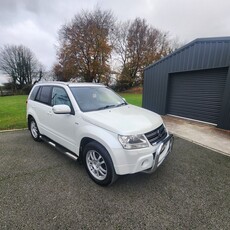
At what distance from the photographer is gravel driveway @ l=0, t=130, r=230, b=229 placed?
2.00 metres

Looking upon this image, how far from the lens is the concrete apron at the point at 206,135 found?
4.52m

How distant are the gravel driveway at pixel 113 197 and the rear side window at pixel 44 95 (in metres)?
1.45

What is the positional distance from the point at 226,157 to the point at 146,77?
7.42 metres

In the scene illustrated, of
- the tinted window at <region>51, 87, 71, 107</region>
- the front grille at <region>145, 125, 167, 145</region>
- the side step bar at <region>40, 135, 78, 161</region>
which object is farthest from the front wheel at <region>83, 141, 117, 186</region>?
the tinted window at <region>51, 87, 71, 107</region>

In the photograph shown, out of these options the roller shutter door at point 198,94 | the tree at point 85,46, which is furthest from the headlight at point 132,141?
the tree at point 85,46

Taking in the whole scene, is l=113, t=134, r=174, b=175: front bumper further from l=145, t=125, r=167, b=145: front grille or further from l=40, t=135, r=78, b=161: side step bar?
l=40, t=135, r=78, b=161: side step bar

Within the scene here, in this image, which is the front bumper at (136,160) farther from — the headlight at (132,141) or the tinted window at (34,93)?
the tinted window at (34,93)

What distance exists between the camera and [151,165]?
2438 mm

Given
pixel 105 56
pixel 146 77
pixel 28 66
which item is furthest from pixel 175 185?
pixel 28 66

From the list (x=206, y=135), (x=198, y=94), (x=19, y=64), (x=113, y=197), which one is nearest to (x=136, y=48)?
(x=198, y=94)

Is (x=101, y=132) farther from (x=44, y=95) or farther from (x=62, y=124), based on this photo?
(x=44, y=95)

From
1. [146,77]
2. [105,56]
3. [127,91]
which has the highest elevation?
[105,56]

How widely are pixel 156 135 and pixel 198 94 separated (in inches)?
230

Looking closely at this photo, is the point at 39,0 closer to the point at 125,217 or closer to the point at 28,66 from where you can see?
the point at 125,217
